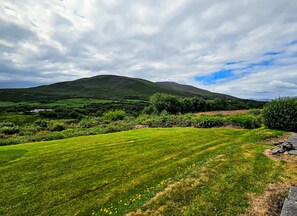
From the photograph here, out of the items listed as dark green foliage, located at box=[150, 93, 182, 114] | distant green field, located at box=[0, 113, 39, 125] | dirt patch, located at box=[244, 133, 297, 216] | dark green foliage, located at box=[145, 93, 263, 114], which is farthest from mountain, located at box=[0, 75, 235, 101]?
dirt patch, located at box=[244, 133, 297, 216]

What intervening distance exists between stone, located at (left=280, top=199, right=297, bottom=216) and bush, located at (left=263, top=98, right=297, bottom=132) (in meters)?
15.8

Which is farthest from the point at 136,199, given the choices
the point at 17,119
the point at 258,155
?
the point at 17,119

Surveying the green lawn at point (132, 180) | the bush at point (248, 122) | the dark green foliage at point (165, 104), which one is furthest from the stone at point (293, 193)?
the dark green foliage at point (165, 104)

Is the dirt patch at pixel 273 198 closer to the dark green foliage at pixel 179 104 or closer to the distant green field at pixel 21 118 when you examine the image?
the dark green foliage at pixel 179 104

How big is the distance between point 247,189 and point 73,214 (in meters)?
6.76

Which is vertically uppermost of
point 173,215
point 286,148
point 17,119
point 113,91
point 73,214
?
point 113,91

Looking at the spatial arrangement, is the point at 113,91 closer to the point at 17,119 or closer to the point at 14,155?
the point at 17,119

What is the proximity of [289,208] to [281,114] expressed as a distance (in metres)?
16.4

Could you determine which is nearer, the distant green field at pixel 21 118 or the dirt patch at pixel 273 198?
the dirt patch at pixel 273 198

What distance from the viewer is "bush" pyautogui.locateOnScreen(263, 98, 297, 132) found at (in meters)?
18.1

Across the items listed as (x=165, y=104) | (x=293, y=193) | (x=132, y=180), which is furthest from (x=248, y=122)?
(x=165, y=104)

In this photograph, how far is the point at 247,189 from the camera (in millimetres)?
7086

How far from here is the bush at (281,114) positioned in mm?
18141

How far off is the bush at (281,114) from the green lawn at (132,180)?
27.3ft
